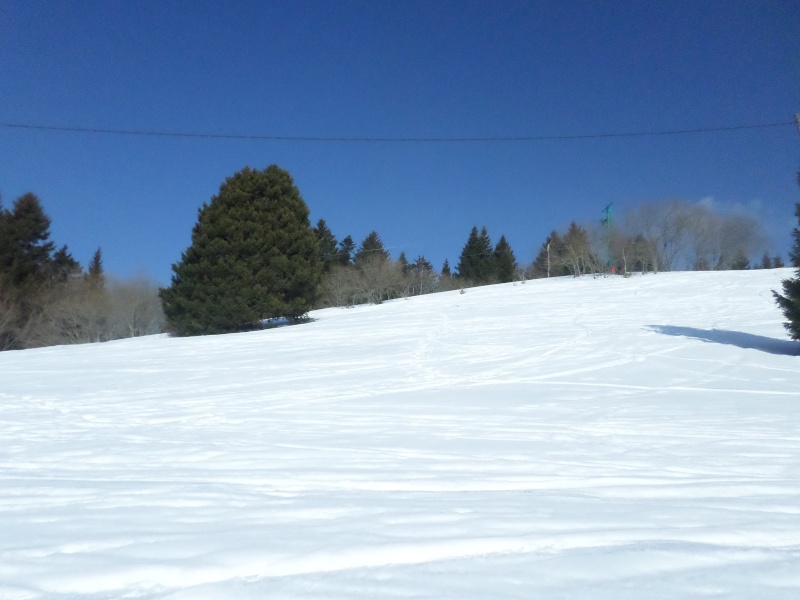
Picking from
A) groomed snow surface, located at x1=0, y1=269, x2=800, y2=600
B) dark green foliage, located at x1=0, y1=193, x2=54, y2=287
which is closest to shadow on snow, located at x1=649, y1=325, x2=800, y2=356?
groomed snow surface, located at x1=0, y1=269, x2=800, y2=600

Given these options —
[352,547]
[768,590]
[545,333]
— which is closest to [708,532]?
[768,590]

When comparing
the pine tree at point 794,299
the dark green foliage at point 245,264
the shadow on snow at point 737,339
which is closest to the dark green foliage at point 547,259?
the dark green foliage at point 245,264

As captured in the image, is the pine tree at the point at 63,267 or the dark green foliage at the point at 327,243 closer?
the pine tree at the point at 63,267

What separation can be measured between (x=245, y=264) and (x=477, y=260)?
1714 inches

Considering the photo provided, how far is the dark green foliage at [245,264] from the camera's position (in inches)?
1011

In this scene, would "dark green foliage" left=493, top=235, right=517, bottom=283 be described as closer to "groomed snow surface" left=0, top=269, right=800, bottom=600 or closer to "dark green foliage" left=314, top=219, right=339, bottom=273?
"dark green foliage" left=314, top=219, right=339, bottom=273

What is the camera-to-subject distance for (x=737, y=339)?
1620 cm

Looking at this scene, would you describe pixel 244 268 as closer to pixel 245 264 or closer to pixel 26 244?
pixel 245 264

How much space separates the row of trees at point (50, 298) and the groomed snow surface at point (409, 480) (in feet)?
73.3

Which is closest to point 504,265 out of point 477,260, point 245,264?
point 477,260

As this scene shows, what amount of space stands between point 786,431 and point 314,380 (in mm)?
8511

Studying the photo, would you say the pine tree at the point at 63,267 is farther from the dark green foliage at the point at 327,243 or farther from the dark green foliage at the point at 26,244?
the dark green foliage at the point at 327,243

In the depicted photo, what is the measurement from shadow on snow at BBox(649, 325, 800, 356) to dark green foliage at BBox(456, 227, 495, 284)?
44.5 metres

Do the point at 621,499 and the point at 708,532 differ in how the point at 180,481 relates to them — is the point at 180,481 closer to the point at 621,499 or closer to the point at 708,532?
the point at 621,499
